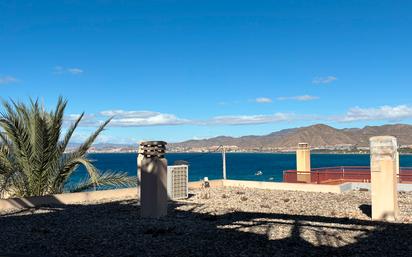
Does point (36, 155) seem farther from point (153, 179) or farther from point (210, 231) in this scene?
point (210, 231)

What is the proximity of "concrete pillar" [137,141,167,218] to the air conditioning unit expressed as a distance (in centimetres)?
399

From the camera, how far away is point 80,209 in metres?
13.8

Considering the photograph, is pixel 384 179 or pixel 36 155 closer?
pixel 384 179

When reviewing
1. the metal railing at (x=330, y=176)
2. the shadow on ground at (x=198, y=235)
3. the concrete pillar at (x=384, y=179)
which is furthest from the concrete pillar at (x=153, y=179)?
the metal railing at (x=330, y=176)

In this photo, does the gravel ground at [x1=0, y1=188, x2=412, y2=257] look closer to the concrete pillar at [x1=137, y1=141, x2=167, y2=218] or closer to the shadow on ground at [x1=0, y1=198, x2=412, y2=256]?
the shadow on ground at [x1=0, y1=198, x2=412, y2=256]

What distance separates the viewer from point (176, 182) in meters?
16.8

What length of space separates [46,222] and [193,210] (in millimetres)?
4197

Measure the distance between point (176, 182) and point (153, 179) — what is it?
4371mm

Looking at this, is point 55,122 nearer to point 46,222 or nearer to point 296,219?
point 46,222

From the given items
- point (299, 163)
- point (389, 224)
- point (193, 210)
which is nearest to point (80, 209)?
point (193, 210)

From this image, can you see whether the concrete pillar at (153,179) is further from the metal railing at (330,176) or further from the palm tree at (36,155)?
the metal railing at (330,176)

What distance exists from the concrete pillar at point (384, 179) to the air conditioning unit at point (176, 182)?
23.3 feet

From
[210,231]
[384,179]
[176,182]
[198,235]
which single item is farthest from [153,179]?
[384,179]

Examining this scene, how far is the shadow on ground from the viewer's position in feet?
26.7
